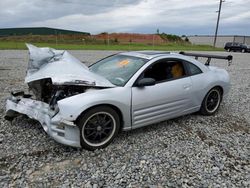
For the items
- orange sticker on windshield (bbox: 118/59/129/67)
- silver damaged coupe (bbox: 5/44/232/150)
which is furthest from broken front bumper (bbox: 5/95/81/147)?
orange sticker on windshield (bbox: 118/59/129/67)

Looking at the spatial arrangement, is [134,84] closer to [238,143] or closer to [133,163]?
[133,163]

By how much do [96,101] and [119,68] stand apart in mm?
1070

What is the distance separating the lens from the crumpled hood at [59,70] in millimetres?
3576

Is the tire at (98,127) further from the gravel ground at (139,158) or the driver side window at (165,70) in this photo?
the driver side window at (165,70)

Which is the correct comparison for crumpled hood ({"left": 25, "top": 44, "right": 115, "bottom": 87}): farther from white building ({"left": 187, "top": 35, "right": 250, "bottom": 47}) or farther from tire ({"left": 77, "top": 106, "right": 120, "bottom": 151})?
white building ({"left": 187, "top": 35, "right": 250, "bottom": 47})

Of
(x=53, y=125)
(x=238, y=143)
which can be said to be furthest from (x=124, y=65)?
(x=238, y=143)

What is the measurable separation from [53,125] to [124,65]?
1.61m

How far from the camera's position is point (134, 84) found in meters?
3.96

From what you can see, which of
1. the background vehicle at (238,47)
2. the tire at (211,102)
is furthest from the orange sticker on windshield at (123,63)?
the background vehicle at (238,47)

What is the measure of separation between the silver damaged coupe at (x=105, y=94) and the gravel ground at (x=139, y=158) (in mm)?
255

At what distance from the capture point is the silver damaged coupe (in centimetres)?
349

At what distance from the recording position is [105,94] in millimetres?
3637

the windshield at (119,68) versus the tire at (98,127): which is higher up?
the windshield at (119,68)

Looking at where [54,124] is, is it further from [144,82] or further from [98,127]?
[144,82]
